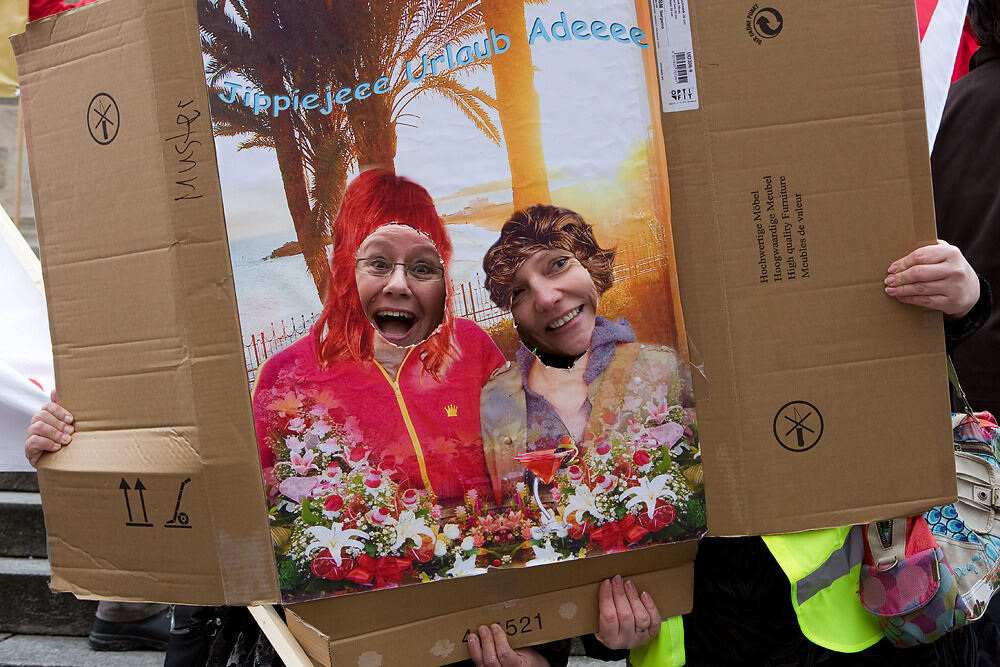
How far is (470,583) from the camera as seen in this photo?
52.3 inches

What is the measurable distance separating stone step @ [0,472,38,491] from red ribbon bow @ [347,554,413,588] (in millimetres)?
3127

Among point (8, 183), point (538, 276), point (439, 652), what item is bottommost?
point (439, 652)

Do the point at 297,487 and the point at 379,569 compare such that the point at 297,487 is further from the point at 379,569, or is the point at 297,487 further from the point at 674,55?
the point at 674,55

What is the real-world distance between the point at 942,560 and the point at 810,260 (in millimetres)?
472

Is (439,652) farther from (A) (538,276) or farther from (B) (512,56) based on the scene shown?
(B) (512,56)

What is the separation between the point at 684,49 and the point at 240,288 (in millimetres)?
689

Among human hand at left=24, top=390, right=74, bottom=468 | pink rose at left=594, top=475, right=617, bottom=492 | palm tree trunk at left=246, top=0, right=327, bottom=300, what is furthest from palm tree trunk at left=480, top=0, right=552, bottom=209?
human hand at left=24, top=390, right=74, bottom=468

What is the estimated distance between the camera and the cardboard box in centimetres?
121

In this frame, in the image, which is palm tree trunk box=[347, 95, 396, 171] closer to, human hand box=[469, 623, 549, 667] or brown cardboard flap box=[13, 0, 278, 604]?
brown cardboard flap box=[13, 0, 278, 604]

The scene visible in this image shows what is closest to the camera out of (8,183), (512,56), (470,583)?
(512,56)

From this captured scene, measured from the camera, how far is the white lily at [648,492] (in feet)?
4.13

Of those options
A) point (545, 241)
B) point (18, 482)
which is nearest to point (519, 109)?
point (545, 241)

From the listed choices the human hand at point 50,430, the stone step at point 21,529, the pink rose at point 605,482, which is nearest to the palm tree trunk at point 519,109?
the pink rose at point 605,482

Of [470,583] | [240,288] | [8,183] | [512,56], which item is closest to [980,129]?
[512,56]
